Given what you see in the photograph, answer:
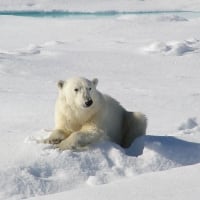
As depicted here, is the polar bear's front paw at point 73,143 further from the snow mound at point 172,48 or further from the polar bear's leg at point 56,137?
the snow mound at point 172,48

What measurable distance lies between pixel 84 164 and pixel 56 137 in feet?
1.10

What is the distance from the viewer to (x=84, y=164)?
3754mm

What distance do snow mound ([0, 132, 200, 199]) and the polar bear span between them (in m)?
0.08

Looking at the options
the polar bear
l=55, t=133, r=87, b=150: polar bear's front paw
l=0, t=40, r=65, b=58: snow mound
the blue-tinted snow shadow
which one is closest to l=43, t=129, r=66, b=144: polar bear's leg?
the polar bear

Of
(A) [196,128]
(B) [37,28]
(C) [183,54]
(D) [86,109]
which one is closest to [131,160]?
(D) [86,109]

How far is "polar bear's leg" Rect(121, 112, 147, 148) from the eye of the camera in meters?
4.23

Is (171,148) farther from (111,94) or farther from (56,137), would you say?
(111,94)

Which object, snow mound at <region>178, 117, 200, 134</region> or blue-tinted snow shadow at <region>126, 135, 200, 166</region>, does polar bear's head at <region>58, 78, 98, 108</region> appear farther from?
snow mound at <region>178, 117, 200, 134</region>

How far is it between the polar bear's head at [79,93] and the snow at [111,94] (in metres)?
0.33

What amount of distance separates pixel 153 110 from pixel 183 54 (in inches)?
148

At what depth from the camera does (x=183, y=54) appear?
31.7 ft

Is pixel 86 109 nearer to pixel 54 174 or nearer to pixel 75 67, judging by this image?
pixel 54 174

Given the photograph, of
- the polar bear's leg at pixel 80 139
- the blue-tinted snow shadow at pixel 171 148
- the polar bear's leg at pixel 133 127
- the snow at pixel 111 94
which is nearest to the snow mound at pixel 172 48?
the snow at pixel 111 94

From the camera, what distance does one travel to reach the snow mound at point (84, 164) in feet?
11.5
